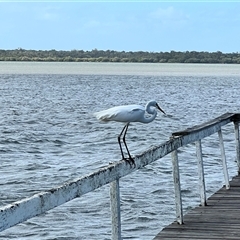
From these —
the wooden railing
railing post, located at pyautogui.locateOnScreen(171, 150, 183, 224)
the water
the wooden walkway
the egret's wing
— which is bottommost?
the water

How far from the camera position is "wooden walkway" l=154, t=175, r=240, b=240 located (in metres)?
6.24

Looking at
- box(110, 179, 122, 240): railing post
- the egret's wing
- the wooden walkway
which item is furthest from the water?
box(110, 179, 122, 240): railing post

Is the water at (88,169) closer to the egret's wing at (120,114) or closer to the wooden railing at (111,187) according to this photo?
the wooden railing at (111,187)

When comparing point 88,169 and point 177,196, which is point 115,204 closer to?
point 177,196

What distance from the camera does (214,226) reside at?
656cm

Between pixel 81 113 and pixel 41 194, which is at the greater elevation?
pixel 41 194

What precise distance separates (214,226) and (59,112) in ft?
109

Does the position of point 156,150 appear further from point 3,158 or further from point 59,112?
point 59,112

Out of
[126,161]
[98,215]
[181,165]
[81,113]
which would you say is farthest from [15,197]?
[81,113]

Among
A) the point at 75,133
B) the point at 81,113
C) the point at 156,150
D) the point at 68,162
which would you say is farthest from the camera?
the point at 81,113

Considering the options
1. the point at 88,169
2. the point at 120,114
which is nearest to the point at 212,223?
the point at 120,114

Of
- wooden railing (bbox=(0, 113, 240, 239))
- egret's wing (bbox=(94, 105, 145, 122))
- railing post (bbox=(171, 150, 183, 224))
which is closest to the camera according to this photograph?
wooden railing (bbox=(0, 113, 240, 239))

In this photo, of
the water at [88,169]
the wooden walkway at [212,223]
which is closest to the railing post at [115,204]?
the wooden walkway at [212,223]

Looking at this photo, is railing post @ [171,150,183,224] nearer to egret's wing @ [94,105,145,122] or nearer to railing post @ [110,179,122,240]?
egret's wing @ [94,105,145,122]
